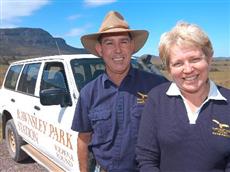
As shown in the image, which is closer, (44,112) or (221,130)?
(221,130)

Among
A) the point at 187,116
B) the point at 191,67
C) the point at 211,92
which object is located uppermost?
the point at 191,67

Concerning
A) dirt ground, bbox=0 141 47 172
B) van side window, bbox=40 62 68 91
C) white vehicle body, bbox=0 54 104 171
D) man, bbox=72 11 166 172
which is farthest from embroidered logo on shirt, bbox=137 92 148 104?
dirt ground, bbox=0 141 47 172

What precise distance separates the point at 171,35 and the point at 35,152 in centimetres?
414

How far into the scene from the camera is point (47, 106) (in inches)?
196

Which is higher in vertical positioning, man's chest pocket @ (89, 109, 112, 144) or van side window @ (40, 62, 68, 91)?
van side window @ (40, 62, 68, 91)

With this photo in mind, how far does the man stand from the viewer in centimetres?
252

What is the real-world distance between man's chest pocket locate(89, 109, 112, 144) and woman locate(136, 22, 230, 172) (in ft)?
1.50

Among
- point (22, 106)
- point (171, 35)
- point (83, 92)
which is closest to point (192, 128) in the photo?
point (171, 35)

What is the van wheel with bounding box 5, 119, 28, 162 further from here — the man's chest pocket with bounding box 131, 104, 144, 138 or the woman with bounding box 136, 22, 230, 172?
the woman with bounding box 136, 22, 230, 172

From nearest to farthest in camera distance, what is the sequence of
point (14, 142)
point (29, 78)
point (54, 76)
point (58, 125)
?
point (58, 125) < point (54, 76) < point (29, 78) < point (14, 142)

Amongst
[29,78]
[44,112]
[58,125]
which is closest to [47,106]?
[44,112]

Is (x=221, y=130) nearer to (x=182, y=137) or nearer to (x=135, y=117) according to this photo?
(x=182, y=137)

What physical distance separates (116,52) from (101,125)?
494 mm

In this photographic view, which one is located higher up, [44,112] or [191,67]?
[191,67]
